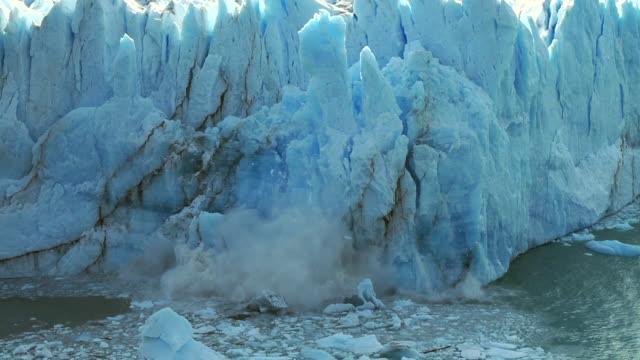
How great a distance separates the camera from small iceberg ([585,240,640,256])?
30.2 ft

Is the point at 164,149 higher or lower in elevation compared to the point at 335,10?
lower

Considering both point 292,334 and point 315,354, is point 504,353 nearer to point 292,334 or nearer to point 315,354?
point 315,354

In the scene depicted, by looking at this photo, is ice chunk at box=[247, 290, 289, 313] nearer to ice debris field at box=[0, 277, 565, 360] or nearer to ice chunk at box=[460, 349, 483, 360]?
ice debris field at box=[0, 277, 565, 360]

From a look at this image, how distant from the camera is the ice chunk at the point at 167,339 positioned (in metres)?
5.58

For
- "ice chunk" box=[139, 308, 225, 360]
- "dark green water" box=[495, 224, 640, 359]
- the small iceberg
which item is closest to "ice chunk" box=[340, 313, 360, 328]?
"ice chunk" box=[139, 308, 225, 360]

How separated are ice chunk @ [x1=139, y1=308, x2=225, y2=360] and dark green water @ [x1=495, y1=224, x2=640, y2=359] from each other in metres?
3.23

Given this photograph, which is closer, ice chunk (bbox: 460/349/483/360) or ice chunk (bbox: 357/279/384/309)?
ice chunk (bbox: 460/349/483/360)

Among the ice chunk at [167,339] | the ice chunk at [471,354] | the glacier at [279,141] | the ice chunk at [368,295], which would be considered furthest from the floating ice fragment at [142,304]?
the ice chunk at [471,354]

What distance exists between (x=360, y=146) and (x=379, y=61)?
2.18 metres

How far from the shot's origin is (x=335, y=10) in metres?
10.9

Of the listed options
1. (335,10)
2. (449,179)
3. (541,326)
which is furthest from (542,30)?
(541,326)

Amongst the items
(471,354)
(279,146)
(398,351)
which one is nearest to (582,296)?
(471,354)

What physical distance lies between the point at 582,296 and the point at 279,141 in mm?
3818

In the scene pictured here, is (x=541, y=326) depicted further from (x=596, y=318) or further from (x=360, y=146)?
(x=360, y=146)
